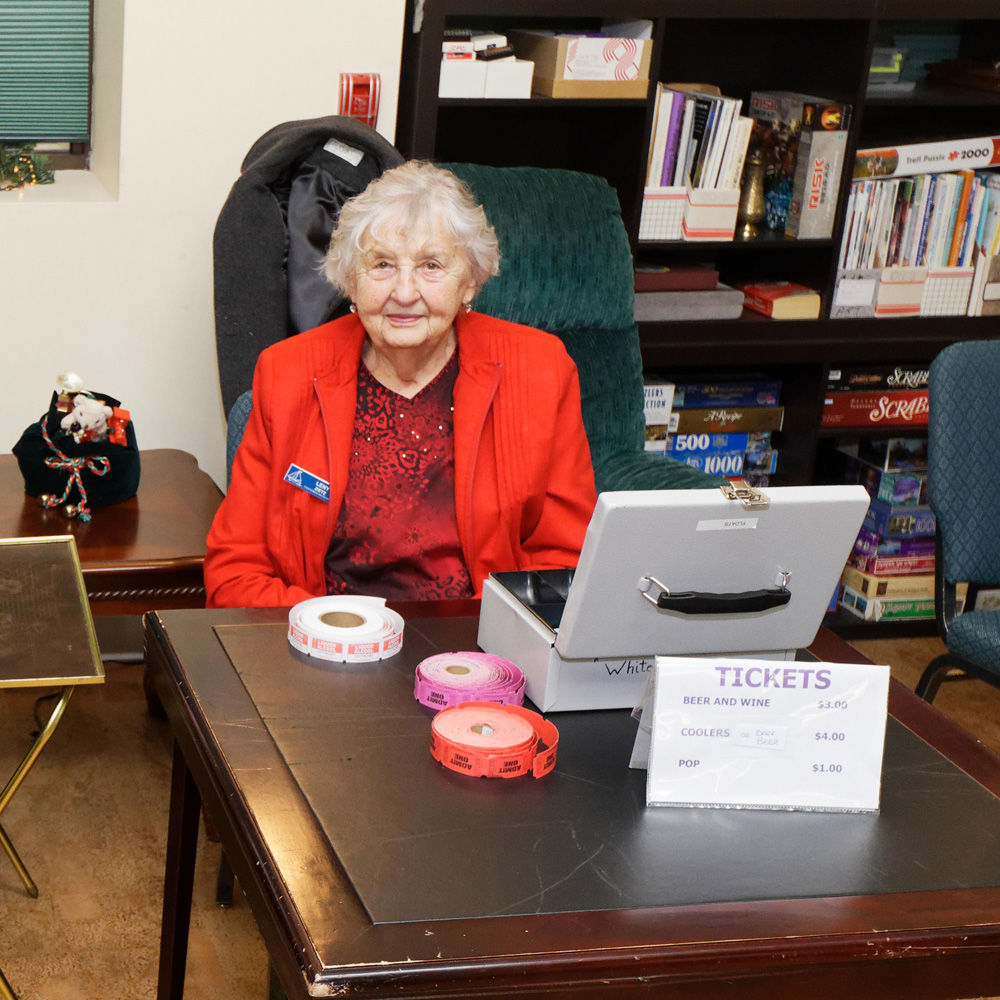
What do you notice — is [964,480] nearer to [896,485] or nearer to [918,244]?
[896,485]

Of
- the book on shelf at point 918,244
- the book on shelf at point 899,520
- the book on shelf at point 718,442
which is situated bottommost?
the book on shelf at point 899,520

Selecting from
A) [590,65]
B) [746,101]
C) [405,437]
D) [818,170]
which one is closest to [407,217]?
[405,437]

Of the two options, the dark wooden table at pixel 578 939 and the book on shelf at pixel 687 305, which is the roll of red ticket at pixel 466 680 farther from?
the book on shelf at pixel 687 305

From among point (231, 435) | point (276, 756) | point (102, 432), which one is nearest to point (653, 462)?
point (231, 435)

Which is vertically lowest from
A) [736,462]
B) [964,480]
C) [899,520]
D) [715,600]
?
[899,520]

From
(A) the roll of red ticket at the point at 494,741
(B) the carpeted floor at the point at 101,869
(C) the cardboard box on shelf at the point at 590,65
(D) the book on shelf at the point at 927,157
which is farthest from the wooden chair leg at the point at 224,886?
(D) the book on shelf at the point at 927,157

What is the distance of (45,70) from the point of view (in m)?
3.01

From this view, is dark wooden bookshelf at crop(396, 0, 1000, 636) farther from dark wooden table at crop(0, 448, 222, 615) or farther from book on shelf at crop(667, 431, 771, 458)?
dark wooden table at crop(0, 448, 222, 615)

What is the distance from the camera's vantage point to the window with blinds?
2.95 metres

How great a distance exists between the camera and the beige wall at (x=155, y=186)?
2.78 meters

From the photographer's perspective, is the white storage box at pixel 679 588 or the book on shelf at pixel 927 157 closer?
the white storage box at pixel 679 588

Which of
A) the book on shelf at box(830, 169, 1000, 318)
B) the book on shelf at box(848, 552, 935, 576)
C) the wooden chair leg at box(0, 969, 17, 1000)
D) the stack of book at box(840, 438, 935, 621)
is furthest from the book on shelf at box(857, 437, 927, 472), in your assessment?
the wooden chair leg at box(0, 969, 17, 1000)

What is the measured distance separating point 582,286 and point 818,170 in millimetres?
864

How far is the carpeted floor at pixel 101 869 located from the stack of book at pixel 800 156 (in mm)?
1353
